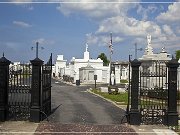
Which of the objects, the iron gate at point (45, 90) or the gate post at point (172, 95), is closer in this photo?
the gate post at point (172, 95)

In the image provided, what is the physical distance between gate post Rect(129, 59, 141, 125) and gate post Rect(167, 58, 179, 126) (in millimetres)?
1210

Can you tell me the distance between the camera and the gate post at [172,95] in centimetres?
1420

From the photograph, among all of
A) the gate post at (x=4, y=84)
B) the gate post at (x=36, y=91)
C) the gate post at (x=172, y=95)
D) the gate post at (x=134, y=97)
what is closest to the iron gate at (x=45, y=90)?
the gate post at (x=36, y=91)

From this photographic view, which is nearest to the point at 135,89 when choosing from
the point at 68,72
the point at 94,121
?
the point at 94,121

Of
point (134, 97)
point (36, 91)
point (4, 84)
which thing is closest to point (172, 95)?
point (134, 97)

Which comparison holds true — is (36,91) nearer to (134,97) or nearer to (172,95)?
(134,97)

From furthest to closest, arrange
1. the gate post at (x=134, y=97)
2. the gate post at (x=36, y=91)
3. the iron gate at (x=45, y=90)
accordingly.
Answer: the iron gate at (x=45, y=90) → the gate post at (x=36, y=91) → the gate post at (x=134, y=97)

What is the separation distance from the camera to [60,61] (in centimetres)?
9106

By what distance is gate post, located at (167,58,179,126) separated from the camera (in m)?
14.2

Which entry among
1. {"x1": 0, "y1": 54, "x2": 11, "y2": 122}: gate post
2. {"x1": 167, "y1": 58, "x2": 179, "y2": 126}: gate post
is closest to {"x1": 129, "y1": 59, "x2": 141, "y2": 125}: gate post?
{"x1": 167, "y1": 58, "x2": 179, "y2": 126}: gate post

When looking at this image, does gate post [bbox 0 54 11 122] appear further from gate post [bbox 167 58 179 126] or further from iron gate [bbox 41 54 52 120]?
gate post [bbox 167 58 179 126]

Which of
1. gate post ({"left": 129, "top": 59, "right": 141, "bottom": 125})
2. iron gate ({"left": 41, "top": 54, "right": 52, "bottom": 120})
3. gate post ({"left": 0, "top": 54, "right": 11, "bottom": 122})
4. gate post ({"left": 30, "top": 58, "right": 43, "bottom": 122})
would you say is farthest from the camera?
iron gate ({"left": 41, "top": 54, "right": 52, "bottom": 120})

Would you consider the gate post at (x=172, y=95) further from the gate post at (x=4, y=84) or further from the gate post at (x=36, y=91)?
the gate post at (x=4, y=84)

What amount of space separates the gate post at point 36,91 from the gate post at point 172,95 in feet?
16.6
